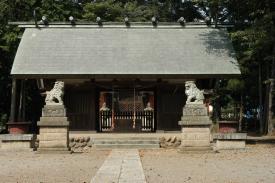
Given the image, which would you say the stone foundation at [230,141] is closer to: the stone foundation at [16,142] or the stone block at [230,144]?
the stone block at [230,144]

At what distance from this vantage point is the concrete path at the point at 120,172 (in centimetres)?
1020

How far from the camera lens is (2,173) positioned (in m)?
12.0

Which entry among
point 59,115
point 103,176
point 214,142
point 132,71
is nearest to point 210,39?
point 132,71

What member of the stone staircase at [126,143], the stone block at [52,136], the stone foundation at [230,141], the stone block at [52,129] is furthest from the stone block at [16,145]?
the stone foundation at [230,141]

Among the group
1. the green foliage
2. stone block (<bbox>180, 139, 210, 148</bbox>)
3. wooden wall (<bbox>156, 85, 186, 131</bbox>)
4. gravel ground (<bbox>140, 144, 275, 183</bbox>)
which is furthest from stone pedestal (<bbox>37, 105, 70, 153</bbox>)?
the green foliage

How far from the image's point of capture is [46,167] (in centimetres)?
1324

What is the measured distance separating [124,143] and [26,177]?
908 cm

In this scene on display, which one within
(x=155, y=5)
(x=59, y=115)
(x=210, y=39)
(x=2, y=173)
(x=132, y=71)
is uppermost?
(x=155, y=5)

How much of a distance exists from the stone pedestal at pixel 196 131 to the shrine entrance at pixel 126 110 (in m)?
7.57

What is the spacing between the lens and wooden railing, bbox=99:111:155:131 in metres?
25.0

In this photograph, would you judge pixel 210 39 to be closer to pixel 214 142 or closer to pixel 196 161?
pixel 214 142

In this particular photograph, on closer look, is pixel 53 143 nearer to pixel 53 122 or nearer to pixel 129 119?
pixel 53 122

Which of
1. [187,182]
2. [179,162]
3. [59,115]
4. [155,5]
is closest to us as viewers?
[187,182]

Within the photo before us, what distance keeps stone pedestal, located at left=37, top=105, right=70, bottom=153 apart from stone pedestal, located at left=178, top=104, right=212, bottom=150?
13.4ft
